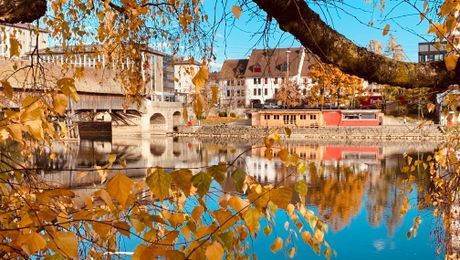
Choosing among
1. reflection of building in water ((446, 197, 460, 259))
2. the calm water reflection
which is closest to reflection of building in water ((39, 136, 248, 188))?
the calm water reflection

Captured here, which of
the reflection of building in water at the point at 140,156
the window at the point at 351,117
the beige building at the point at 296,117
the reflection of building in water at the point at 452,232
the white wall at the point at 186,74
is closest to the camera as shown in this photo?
the white wall at the point at 186,74

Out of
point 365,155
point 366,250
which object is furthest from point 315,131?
point 366,250

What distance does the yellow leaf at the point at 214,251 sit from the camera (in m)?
0.98

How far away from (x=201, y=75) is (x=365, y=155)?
27857mm

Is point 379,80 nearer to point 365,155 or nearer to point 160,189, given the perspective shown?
point 160,189

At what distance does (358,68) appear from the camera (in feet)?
6.54

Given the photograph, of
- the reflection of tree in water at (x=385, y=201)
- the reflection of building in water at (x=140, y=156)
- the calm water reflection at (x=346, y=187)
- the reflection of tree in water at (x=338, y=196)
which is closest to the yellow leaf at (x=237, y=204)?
the calm water reflection at (x=346, y=187)

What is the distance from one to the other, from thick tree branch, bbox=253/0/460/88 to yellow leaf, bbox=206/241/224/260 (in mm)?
1099

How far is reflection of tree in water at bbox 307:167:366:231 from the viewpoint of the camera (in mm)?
13797

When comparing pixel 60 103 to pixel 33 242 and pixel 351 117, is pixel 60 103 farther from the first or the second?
pixel 351 117

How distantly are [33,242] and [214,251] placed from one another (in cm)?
41

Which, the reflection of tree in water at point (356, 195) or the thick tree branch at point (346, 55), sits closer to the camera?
the thick tree branch at point (346, 55)

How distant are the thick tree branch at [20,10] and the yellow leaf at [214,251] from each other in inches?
61.7

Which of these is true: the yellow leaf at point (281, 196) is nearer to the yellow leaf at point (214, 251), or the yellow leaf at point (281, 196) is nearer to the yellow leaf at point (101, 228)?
the yellow leaf at point (214, 251)
